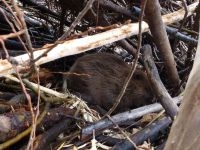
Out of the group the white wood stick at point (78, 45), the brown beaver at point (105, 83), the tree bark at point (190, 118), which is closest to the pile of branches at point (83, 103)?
the white wood stick at point (78, 45)

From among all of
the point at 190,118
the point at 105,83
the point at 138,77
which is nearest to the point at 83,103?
the point at 105,83

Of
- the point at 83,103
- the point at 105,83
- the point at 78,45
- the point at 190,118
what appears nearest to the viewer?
the point at 190,118

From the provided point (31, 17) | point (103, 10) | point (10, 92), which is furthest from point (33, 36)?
point (10, 92)

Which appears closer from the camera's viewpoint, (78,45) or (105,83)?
(78,45)

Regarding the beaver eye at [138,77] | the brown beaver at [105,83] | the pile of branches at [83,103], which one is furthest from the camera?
the beaver eye at [138,77]

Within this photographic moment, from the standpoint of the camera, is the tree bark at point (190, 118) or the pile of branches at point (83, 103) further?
the pile of branches at point (83, 103)

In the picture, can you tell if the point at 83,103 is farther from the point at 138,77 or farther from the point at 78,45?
the point at 138,77

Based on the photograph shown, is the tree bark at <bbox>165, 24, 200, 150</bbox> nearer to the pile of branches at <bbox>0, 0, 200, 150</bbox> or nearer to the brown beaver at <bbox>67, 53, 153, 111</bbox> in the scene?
the pile of branches at <bbox>0, 0, 200, 150</bbox>

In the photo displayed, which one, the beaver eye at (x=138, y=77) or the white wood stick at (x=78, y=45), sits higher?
the white wood stick at (x=78, y=45)

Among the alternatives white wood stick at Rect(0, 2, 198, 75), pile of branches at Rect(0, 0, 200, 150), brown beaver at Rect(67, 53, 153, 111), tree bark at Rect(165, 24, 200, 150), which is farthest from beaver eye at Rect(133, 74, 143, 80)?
tree bark at Rect(165, 24, 200, 150)

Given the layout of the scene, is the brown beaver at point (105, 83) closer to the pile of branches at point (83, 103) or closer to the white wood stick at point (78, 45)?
the pile of branches at point (83, 103)
